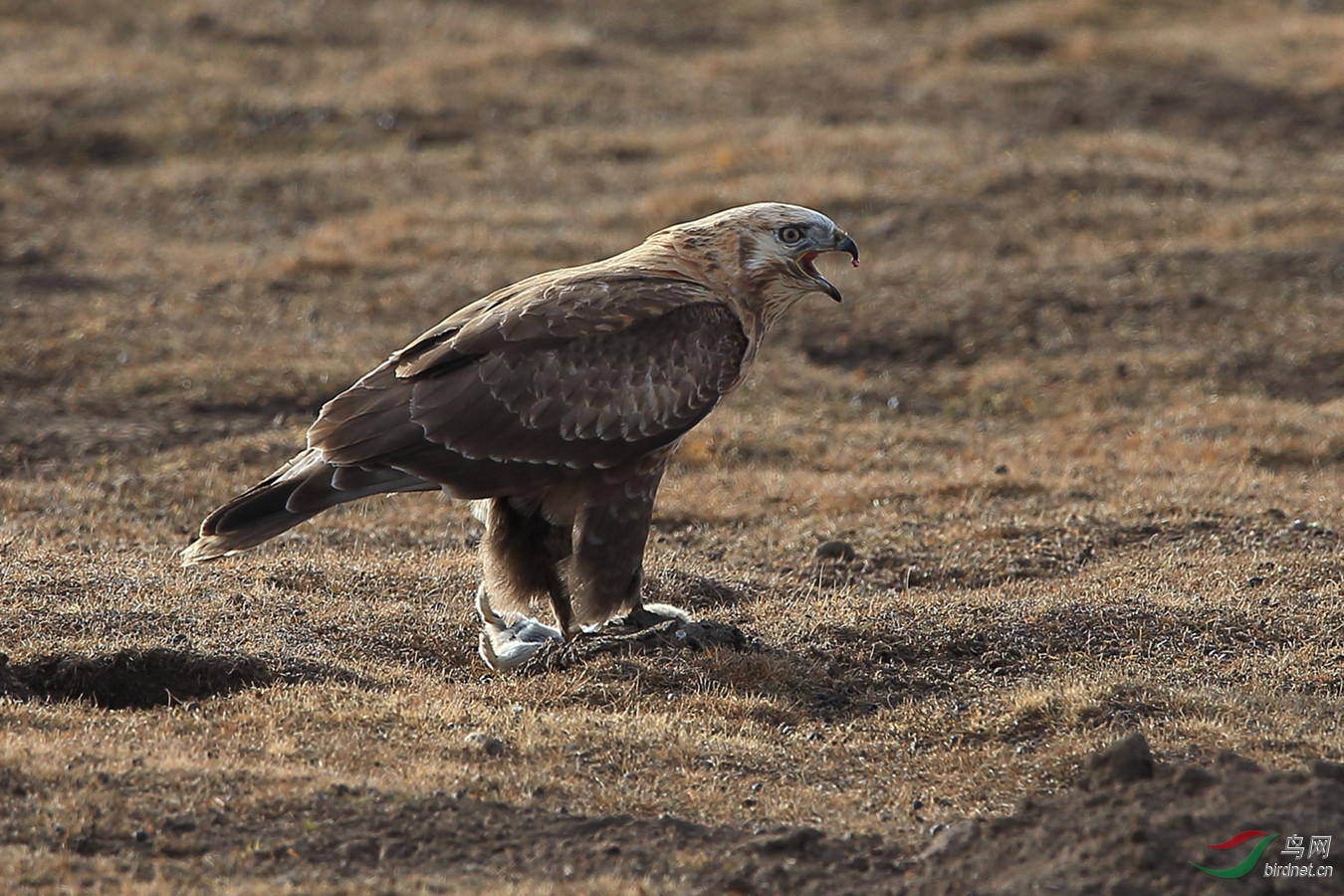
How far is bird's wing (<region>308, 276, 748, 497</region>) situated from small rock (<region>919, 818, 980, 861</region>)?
2805mm

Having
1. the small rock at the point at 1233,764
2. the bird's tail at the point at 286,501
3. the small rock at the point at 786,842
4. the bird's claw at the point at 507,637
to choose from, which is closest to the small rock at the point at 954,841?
the small rock at the point at 786,842

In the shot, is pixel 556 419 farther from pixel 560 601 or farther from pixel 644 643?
pixel 644 643

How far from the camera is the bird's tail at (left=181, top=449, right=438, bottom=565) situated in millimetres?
7121

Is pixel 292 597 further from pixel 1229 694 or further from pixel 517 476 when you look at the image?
pixel 1229 694

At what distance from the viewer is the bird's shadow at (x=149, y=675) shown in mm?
7039

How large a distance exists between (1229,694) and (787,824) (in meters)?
2.45

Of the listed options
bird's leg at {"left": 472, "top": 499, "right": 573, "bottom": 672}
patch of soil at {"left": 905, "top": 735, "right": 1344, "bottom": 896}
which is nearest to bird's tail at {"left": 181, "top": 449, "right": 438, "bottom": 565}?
bird's leg at {"left": 472, "top": 499, "right": 573, "bottom": 672}

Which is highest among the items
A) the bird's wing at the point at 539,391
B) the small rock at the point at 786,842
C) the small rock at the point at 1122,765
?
the bird's wing at the point at 539,391

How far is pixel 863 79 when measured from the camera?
22.6 metres

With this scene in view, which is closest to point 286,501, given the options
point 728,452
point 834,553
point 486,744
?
point 486,744

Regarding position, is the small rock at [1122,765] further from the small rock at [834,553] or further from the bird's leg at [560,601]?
the small rock at [834,553]

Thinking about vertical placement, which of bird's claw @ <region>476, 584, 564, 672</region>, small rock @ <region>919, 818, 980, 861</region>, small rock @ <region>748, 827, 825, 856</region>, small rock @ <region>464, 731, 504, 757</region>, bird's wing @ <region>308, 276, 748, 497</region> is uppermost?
bird's wing @ <region>308, 276, 748, 497</region>

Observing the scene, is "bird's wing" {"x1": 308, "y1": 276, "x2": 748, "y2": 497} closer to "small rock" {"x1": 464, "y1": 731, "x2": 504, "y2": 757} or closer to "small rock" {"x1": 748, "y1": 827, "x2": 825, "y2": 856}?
"small rock" {"x1": 464, "y1": 731, "x2": 504, "y2": 757}

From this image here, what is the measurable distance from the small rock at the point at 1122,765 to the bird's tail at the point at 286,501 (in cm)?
330
